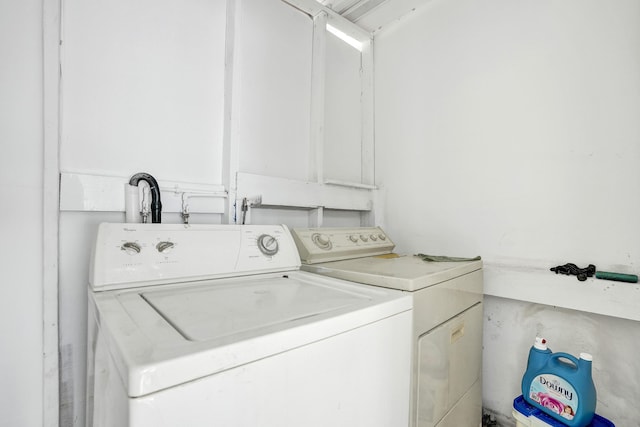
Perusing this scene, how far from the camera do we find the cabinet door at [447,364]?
99 centimetres

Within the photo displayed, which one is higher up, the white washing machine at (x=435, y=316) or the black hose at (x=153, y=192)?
the black hose at (x=153, y=192)

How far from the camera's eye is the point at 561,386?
1126mm

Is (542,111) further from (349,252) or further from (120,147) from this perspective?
(120,147)

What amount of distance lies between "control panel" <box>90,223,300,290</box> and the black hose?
5.1 inches

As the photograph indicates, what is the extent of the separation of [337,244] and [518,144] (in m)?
1.01

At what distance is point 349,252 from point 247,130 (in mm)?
829

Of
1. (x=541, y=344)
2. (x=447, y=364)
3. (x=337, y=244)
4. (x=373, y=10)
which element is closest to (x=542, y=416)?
(x=541, y=344)

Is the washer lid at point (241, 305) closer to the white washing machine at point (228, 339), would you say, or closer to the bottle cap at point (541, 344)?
the white washing machine at point (228, 339)

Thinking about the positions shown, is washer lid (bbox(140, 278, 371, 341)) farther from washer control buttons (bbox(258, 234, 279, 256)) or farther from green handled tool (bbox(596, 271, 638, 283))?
green handled tool (bbox(596, 271, 638, 283))

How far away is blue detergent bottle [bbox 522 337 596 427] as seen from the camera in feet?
3.53

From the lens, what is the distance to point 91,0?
1171mm

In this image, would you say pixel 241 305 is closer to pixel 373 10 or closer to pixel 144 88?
pixel 144 88

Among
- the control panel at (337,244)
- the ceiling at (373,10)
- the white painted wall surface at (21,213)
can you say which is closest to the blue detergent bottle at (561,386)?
the control panel at (337,244)

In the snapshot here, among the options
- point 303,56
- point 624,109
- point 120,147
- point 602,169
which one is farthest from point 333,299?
point 303,56
